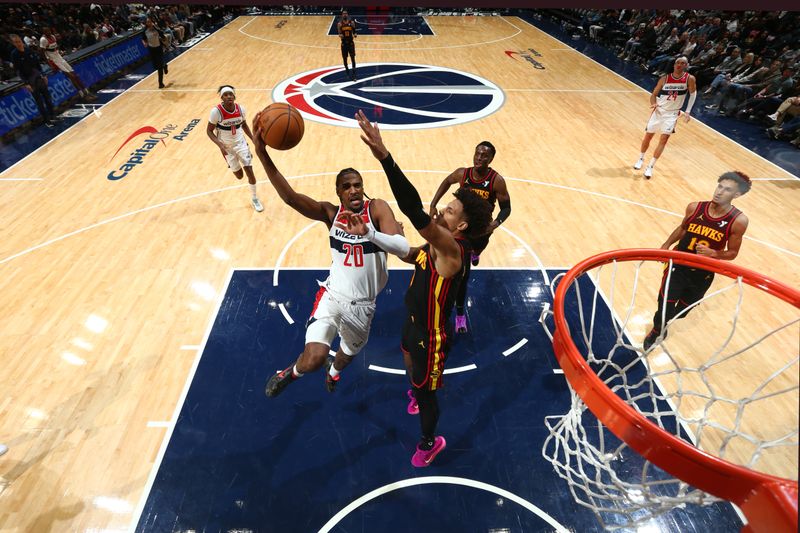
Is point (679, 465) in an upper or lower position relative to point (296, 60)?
upper

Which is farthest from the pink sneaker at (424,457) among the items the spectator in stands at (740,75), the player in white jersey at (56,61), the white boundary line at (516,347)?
the spectator in stands at (740,75)

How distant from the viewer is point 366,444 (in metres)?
3.86

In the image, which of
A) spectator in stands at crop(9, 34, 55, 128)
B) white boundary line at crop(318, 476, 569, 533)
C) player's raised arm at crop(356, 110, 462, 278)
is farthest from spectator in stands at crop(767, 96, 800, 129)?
spectator in stands at crop(9, 34, 55, 128)

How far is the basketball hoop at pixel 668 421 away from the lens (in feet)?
5.97

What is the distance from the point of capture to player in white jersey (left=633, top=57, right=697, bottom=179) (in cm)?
734

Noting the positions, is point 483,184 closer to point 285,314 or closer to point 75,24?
point 285,314

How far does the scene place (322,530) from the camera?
3.34m

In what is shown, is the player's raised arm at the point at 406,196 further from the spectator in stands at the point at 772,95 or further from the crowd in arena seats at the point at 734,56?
the spectator in stands at the point at 772,95

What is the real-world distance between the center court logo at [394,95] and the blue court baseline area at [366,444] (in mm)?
6625

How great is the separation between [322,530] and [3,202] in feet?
24.5

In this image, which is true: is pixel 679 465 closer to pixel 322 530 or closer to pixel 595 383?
pixel 595 383

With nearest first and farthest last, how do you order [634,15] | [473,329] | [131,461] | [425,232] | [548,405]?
1. [425,232]
2. [131,461]
3. [548,405]
4. [473,329]
5. [634,15]

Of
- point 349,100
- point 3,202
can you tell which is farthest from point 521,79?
point 3,202

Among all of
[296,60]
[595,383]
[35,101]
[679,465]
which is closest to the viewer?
[679,465]
